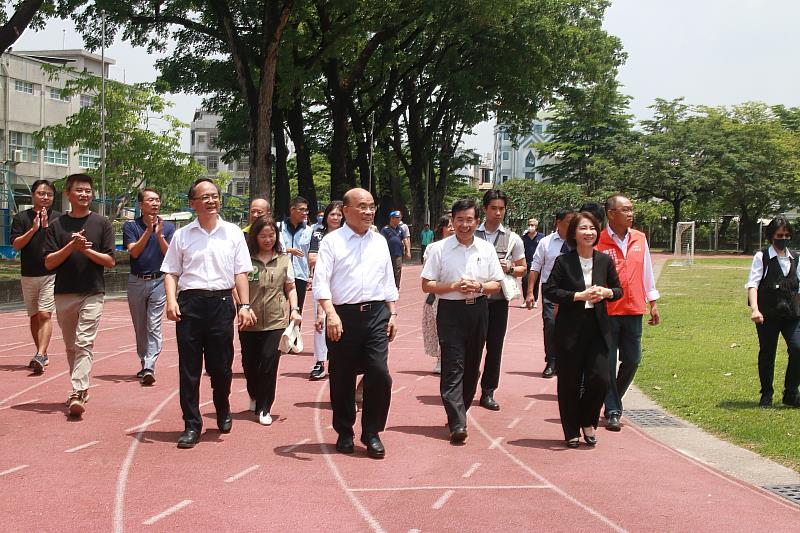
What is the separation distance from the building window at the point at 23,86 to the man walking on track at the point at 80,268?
154ft

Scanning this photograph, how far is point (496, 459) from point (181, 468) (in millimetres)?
2160

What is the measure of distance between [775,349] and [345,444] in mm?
4354

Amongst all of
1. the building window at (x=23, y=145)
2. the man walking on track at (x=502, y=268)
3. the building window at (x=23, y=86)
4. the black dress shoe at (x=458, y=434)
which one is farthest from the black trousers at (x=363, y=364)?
the building window at (x=23, y=86)

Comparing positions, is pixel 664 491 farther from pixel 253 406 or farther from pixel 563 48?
pixel 563 48

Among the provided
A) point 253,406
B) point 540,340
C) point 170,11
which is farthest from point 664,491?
point 170,11

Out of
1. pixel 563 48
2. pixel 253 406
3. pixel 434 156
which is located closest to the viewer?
pixel 253 406

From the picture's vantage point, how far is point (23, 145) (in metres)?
52.1

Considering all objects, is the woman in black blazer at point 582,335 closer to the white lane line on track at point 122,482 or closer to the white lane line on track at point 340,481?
the white lane line on track at point 340,481

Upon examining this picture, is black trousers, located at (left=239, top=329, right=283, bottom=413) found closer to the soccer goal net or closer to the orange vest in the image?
the orange vest

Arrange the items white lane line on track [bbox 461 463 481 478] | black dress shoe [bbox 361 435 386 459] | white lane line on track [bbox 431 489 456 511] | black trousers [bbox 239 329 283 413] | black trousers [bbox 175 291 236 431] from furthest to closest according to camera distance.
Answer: black trousers [bbox 239 329 283 413] < black trousers [bbox 175 291 236 431] < black dress shoe [bbox 361 435 386 459] < white lane line on track [bbox 461 463 481 478] < white lane line on track [bbox 431 489 456 511]

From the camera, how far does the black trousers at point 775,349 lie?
8.90m

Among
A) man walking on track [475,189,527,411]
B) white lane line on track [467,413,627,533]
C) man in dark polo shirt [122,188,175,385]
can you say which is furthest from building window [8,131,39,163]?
white lane line on track [467,413,627,533]

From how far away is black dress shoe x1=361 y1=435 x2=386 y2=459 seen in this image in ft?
22.6

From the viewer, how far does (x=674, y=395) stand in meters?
10.0
